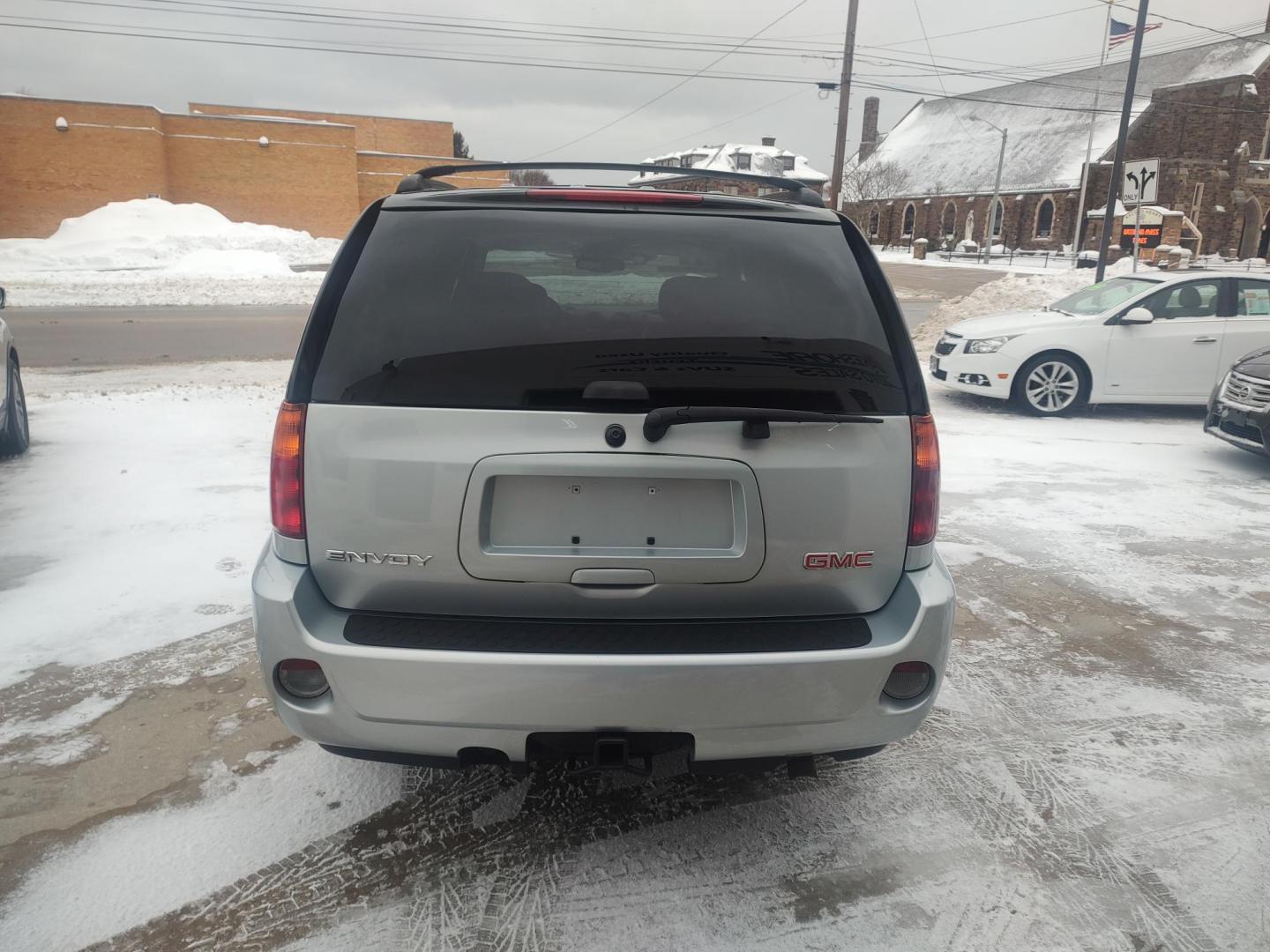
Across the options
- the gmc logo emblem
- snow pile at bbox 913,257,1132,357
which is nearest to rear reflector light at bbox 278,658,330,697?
the gmc logo emblem

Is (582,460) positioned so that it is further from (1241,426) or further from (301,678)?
(1241,426)

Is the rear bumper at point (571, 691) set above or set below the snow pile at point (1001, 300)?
below

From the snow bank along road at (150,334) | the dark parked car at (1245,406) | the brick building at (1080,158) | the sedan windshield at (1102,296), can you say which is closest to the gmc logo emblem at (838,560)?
the dark parked car at (1245,406)

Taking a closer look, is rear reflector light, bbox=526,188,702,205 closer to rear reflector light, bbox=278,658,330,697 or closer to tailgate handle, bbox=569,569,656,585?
tailgate handle, bbox=569,569,656,585

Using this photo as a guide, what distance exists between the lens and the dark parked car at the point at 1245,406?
7113 millimetres

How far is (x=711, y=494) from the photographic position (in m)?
2.28

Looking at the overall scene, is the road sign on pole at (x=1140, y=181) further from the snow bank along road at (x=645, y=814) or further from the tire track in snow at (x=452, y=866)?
the tire track in snow at (x=452, y=866)

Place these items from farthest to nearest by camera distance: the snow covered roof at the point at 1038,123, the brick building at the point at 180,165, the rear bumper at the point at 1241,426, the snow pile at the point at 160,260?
the snow covered roof at the point at 1038,123 → the brick building at the point at 180,165 → the snow pile at the point at 160,260 → the rear bumper at the point at 1241,426

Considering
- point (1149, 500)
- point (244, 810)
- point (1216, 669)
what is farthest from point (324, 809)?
point (1149, 500)

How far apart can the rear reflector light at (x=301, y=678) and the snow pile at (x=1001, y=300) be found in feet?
46.4

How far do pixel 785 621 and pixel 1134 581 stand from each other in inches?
139

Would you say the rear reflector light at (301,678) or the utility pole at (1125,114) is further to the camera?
the utility pole at (1125,114)

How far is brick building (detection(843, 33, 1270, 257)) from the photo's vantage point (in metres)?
51.9

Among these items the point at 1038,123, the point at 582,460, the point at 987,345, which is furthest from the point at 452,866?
the point at 1038,123
